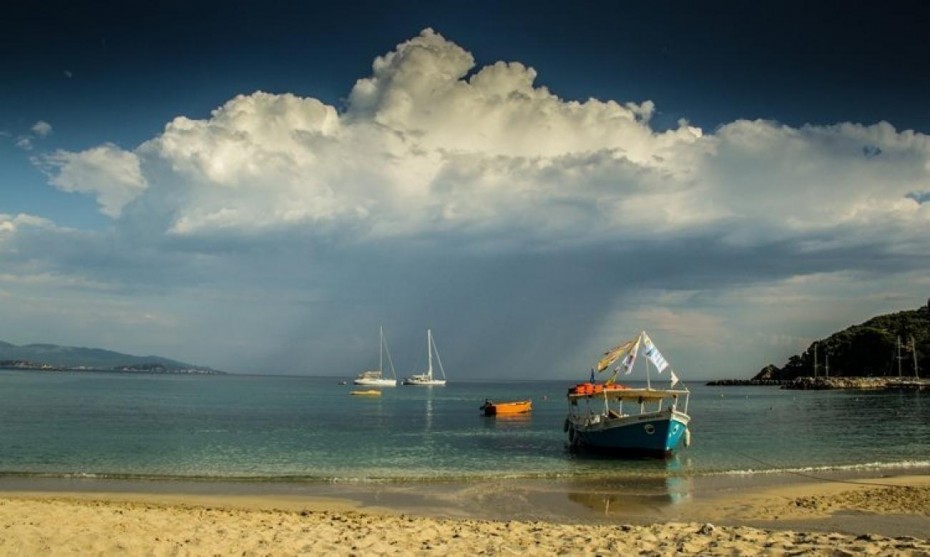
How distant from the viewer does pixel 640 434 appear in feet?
112

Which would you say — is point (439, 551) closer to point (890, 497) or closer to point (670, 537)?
point (670, 537)

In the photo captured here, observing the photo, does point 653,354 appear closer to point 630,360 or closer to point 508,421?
point 630,360

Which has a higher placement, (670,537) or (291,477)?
(670,537)

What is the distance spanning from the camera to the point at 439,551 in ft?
42.7

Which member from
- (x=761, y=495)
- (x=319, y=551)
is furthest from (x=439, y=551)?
(x=761, y=495)

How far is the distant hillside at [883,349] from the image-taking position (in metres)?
162

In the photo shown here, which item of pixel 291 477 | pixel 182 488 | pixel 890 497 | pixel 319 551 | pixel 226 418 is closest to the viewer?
pixel 319 551

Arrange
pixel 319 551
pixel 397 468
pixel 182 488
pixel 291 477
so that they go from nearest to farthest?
pixel 319 551 → pixel 182 488 → pixel 291 477 → pixel 397 468

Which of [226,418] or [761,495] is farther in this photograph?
[226,418]

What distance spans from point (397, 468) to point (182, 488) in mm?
9710

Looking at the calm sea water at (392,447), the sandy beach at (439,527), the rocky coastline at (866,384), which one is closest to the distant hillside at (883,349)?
the rocky coastline at (866,384)

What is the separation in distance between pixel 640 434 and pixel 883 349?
174504 millimetres

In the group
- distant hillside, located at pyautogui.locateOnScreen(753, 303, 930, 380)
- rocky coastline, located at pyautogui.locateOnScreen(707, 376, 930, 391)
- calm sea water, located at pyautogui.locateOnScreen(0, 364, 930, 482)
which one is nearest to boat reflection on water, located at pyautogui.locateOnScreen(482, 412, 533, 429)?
calm sea water, located at pyautogui.locateOnScreen(0, 364, 930, 482)

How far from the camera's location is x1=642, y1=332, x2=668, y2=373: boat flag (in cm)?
3374
